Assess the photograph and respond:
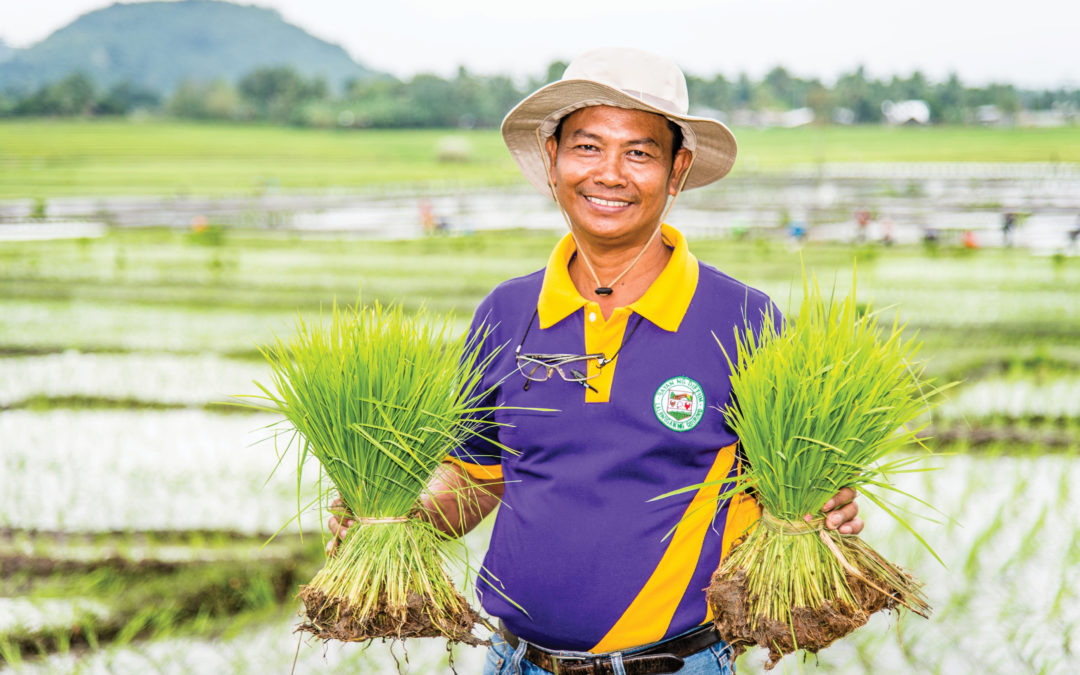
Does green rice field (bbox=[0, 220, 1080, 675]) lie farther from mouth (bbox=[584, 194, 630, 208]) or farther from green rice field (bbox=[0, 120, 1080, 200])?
green rice field (bbox=[0, 120, 1080, 200])

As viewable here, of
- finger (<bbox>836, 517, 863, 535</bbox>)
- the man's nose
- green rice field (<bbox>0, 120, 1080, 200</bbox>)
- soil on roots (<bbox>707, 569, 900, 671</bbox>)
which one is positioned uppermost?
green rice field (<bbox>0, 120, 1080, 200</bbox>)

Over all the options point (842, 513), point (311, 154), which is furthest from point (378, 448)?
point (311, 154)

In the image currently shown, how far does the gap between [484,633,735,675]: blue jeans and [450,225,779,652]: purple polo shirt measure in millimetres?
28

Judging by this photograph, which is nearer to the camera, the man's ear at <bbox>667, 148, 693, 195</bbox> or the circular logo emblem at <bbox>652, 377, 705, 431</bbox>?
the circular logo emblem at <bbox>652, 377, 705, 431</bbox>

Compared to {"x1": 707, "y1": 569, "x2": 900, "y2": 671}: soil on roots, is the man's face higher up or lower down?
higher up

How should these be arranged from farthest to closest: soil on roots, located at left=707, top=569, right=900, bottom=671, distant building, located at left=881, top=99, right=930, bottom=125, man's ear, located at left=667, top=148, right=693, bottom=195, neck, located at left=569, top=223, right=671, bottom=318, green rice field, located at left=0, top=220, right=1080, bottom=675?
distant building, located at left=881, top=99, right=930, bottom=125
green rice field, located at left=0, top=220, right=1080, bottom=675
man's ear, located at left=667, top=148, right=693, bottom=195
neck, located at left=569, top=223, right=671, bottom=318
soil on roots, located at left=707, top=569, right=900, bottom=671

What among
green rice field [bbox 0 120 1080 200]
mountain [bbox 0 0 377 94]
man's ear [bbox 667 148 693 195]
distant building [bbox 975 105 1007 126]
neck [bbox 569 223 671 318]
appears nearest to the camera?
neck [bbox 569 223 671 318]

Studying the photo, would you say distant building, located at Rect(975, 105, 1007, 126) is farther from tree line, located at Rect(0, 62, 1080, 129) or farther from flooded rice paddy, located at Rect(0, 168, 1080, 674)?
flooded rice paddy, located at Rect(0, 168, 1080, 674)

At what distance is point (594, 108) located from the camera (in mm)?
1713

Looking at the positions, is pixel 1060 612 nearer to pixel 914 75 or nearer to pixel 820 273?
pixel 820 273

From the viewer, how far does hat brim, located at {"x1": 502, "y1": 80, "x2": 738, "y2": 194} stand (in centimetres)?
164

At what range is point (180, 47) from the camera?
5005 inches

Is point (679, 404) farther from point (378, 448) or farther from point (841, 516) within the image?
point (378, 448)

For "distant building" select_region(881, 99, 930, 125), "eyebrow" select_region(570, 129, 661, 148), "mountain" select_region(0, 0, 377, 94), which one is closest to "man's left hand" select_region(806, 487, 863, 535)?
"eyebrow" select_region(570, 129, 661, 148)
